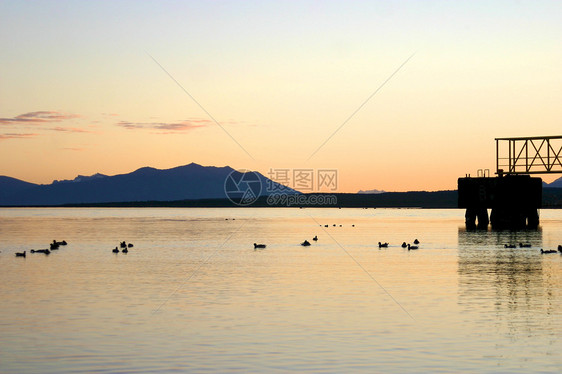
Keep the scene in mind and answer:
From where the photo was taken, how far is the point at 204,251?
67188mm

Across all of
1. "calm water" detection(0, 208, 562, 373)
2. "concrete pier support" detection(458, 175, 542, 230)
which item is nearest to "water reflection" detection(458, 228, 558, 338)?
"calm water" detection(0, 208, 562, 373)

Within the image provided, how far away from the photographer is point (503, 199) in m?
103

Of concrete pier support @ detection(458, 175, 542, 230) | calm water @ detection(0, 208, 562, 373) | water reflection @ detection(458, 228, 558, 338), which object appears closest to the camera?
Answer: calm water @ detection(0, 208, 562, 373)

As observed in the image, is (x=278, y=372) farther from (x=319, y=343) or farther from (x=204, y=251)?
(x=204, y=251)

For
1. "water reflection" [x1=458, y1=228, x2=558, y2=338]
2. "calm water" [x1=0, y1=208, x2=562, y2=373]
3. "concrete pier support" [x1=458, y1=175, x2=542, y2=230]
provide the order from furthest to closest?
"concrete pier support" [x1=458, y1=175, x2=542, y2=230] → "water reflection" [x1=458, y1=228, x2=558, y2=338] → "calm water" [x1=0, y1=208, x2=562, y2=373]

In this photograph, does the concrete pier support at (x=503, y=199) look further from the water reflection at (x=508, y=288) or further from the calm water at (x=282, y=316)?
the calm water at (x=282, y=316)

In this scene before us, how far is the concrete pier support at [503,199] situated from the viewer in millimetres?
102312

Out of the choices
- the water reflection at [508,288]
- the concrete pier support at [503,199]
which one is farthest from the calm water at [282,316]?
the concrete pier support at [503,199]

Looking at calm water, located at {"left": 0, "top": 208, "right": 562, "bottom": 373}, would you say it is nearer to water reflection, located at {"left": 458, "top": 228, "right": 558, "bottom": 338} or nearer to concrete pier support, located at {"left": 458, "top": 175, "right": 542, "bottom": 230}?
water reflection, located at {"left": 458, "top": 228, "right": 558, "bottom": 338}

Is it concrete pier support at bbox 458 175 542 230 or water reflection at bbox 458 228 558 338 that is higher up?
concrete pier support at bbox 458 175 542 230

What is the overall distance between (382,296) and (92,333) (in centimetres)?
1435

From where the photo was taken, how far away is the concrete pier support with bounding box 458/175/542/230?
336 feet

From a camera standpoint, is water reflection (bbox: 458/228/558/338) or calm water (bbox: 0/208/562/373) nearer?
calm water (bbox: 0/208/562/373)

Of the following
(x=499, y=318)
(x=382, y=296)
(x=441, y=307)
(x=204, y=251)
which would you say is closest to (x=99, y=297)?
(x=382, y=296)
